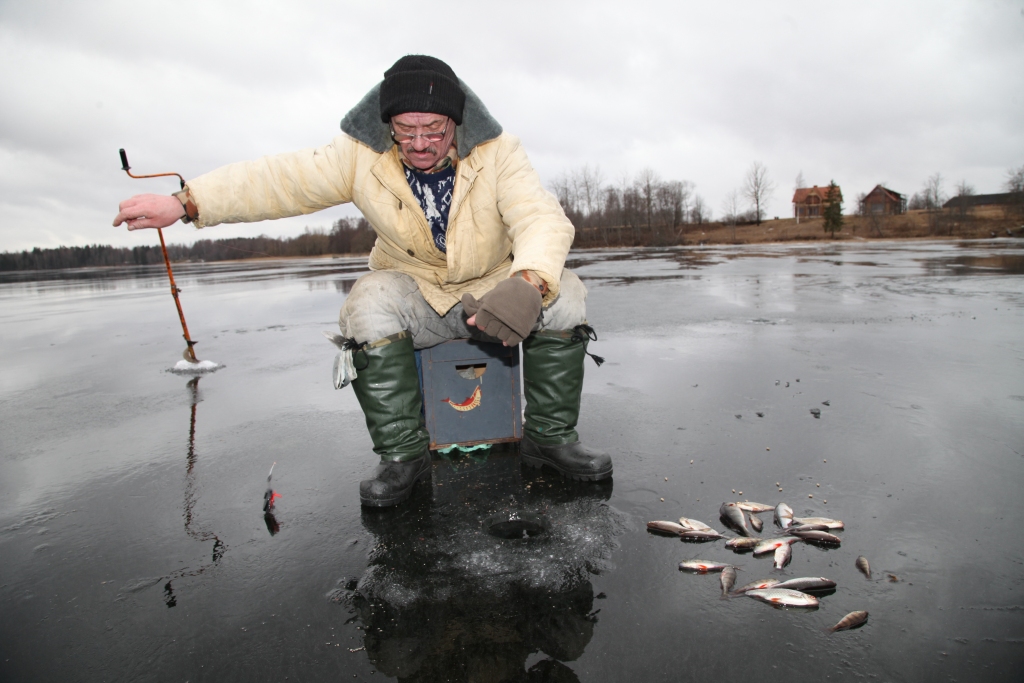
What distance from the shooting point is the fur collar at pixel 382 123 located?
2.61 m

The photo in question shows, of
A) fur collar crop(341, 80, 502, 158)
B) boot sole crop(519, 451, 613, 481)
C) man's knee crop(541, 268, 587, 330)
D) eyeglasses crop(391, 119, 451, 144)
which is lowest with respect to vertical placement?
boot sole crop(519, 451, 613, 481)

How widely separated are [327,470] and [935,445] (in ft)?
10.0

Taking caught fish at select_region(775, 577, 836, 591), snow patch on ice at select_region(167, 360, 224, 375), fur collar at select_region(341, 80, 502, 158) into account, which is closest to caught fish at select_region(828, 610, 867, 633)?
caught fish at select_region(775, 577, 836, 591)

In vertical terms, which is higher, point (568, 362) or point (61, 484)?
point (568, 362)

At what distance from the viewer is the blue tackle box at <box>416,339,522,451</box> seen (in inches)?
116

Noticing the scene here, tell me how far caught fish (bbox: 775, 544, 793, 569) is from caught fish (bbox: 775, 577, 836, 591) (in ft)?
0.35

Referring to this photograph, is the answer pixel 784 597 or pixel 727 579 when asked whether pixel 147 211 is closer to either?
pixel 727 579

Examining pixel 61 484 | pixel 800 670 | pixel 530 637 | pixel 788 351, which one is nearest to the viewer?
pixel 800 670

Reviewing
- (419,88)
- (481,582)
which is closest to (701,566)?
(481,582)

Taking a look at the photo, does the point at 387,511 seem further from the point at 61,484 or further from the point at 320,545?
the point at 61,484

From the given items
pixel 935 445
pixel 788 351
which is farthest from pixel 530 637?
pixel 788 351

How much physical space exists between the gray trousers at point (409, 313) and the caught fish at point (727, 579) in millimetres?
1287

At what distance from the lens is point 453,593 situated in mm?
1790

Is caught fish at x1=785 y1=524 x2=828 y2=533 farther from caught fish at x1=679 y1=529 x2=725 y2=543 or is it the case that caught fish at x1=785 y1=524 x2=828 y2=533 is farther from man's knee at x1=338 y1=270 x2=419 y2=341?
man's knee at x1=338 y1=270 x2=419 y2=341
